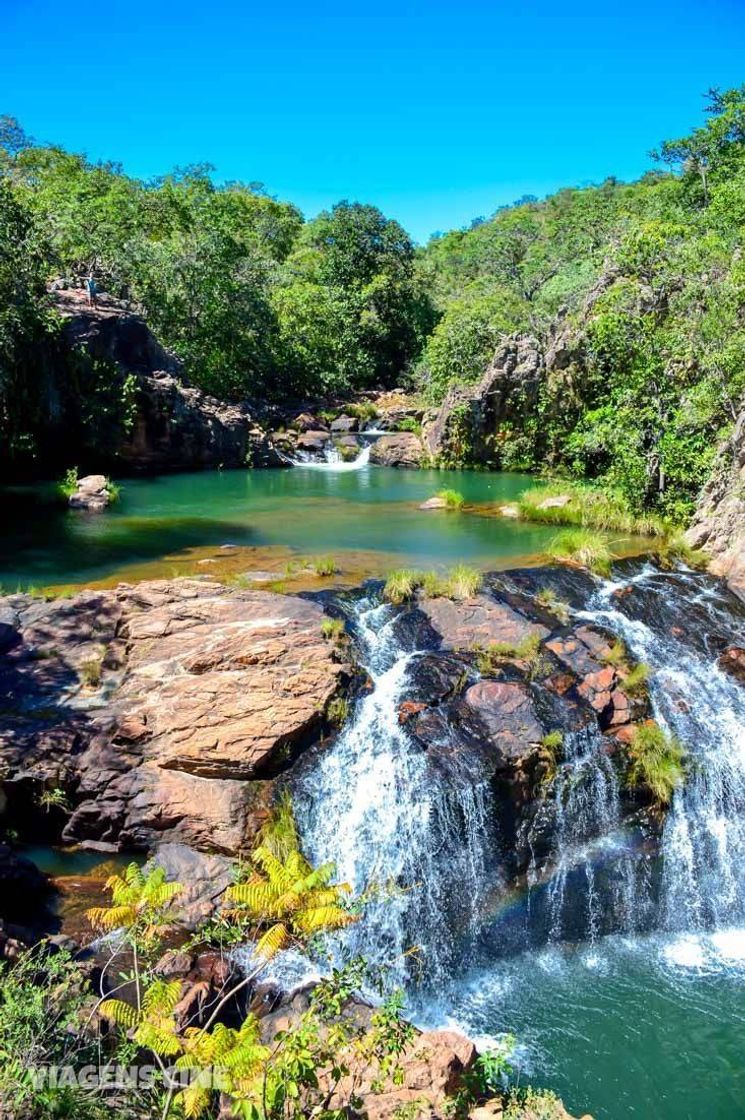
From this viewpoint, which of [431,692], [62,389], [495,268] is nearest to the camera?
[431,692]

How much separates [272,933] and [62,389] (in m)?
24.9

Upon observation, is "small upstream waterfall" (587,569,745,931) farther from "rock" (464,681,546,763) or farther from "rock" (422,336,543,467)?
"rock" (422,336,543,467)

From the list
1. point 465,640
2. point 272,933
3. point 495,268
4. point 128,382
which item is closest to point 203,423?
point 128,382

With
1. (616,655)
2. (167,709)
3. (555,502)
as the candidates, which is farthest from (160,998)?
(555,502)

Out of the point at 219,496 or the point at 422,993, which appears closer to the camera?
the point at 422,993

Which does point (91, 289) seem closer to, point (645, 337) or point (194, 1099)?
point (645, 337)

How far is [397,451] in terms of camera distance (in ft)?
105

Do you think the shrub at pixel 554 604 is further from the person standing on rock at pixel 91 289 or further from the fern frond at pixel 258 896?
the person standing on rock at pixel 91 289

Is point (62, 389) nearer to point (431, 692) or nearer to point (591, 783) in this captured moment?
point (431, 692)

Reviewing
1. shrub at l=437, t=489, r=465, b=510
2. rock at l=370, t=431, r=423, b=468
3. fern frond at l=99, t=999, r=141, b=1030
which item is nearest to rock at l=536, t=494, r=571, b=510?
shrub at l=437, t=489, r=465, b=510

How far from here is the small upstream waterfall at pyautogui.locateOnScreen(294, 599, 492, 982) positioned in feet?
24.1

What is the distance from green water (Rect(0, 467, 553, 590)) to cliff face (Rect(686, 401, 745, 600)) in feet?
11.3

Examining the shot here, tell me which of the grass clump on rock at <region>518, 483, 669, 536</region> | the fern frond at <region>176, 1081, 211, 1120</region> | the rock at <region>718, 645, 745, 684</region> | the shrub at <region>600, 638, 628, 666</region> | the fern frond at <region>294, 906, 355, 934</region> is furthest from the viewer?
the grass clump on rock at <region>518, 483, 669, 536</region>

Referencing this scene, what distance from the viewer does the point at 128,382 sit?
1070 inches
